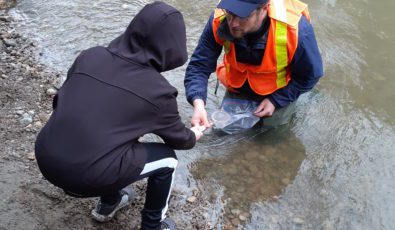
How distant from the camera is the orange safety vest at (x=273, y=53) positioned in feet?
10.3

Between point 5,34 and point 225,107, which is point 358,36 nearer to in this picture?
point 225,107

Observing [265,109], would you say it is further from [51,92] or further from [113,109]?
[51,92]

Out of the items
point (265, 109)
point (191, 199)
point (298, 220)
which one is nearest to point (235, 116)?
point (265, 109)

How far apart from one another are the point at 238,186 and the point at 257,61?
0.97 meters

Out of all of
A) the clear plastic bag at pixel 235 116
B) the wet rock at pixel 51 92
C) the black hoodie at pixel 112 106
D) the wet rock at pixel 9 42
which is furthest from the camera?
the wet rock at pixel 9 42

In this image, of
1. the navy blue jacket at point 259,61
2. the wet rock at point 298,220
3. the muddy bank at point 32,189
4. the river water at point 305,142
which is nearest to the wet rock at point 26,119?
the muddy bank at point 32,189

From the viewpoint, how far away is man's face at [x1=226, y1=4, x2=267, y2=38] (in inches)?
117

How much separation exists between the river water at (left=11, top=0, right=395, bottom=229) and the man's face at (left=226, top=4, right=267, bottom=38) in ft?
3.43

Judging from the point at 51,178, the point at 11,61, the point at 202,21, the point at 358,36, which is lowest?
the point at 358,36

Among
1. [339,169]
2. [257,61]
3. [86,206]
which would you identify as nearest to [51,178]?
[86,206]

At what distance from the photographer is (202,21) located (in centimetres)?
553

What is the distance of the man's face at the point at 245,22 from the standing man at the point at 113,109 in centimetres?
83

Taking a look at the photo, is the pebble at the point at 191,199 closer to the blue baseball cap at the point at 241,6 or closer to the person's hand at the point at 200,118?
the person's hand at the point at 200,118

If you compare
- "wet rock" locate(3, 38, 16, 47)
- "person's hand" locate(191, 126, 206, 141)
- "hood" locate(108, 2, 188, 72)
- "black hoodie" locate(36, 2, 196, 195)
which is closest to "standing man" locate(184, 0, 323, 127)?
"person's hand" locate(191, 126, 206, 141)
